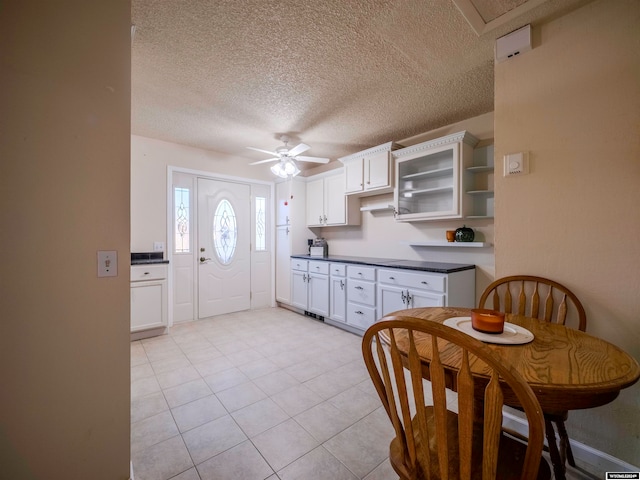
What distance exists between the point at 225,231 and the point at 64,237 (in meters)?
3.16

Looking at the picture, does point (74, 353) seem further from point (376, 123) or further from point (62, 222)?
point (376, 123)

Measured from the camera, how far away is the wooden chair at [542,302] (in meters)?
A: 1.43

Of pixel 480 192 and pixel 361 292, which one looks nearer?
pixel 480 192

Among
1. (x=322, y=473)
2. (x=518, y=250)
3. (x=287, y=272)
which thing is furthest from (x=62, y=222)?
(x=287, y=272)

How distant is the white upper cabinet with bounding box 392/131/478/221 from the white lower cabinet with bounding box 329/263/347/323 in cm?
103

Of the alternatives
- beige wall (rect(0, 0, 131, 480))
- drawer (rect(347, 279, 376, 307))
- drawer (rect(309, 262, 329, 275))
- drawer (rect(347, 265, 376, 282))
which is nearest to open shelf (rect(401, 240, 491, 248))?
drawer (rect(347, 265, 376, 282))

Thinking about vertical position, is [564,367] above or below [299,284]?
above

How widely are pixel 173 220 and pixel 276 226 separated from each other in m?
1.63

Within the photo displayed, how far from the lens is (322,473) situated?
137cm

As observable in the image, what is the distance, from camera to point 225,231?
13.8ft

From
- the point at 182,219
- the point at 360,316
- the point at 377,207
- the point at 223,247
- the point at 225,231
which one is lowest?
the point at 360,316

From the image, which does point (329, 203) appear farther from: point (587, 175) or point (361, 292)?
point (587, 175)

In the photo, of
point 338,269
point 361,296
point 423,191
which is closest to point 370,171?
point 423,191

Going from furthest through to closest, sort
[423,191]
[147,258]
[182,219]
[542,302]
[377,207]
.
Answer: [182,219], [377,207], [147,258], [423,191], [542,302]
